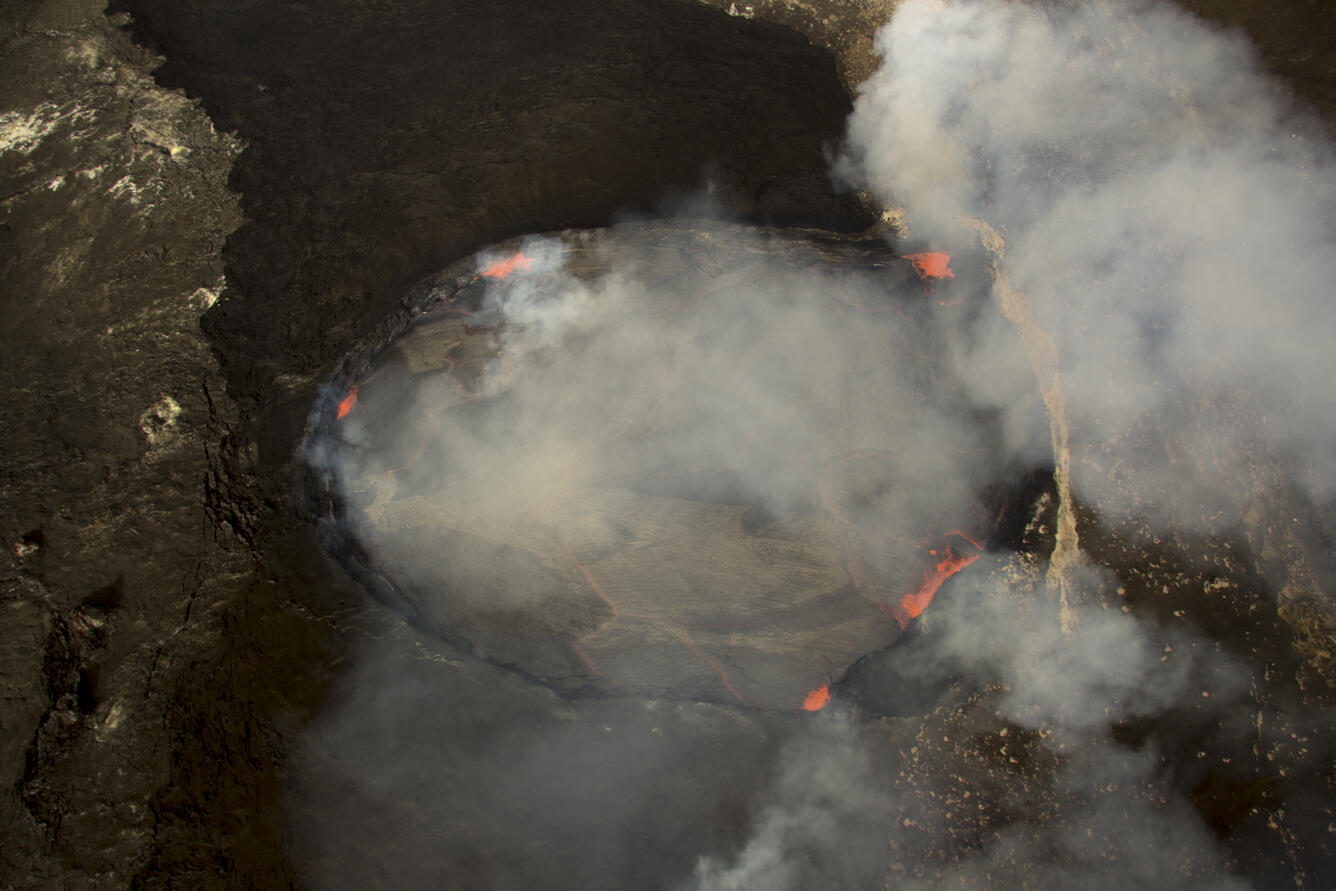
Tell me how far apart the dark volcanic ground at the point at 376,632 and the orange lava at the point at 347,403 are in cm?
28

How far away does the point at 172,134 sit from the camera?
798 centimetres

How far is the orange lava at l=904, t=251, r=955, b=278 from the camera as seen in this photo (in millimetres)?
7375

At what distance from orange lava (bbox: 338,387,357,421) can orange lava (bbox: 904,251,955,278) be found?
6.12 meters

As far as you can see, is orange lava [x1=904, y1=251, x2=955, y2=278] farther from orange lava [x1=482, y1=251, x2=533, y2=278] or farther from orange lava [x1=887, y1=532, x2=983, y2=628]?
orange lava [x1=482, y1=251, x2=533, y2=278]

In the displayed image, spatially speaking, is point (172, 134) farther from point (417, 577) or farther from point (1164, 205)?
point (1164, 205)

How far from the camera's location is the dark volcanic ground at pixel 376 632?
556 cm

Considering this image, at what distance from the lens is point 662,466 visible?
21.3 ft

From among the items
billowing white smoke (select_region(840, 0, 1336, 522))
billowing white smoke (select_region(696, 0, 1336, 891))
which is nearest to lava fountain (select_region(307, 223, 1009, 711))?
billowing white smoke (select_region(696, 0, 1336, 891))

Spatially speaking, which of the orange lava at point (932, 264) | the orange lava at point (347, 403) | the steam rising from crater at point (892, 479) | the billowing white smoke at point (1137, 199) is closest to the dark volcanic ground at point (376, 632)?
the steam rising from crater at point (892, 479)

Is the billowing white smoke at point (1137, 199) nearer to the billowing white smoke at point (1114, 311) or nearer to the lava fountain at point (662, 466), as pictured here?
the billowing white smoke at point (1114, 311)

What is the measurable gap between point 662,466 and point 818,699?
2572mm

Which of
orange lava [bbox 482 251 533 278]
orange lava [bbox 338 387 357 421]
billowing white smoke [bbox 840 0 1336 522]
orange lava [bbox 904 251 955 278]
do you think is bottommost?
orange lava [bbox 338 387 357 421]

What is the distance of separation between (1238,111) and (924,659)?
6.70 metres

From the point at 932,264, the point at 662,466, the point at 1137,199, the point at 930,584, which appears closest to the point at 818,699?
the point at 930,584
